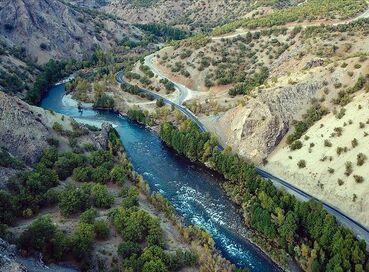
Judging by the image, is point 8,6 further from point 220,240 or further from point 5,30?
point 220,240

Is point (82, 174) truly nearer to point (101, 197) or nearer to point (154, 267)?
point (101, 197)

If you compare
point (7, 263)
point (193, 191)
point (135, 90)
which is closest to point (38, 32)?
point (135, 90)

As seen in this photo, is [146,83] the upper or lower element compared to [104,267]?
lower

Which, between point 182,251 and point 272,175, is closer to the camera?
point 182,251

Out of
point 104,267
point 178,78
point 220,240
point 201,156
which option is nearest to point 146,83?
point 178,78

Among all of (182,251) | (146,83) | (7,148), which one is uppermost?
(7,148)

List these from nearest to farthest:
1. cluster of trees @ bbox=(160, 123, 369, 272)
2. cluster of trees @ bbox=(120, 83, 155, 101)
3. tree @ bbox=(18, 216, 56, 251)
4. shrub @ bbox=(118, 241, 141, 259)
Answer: tree @ bbox=(18, 216, 56, 251) < cluster of trees @ bbox=(160, 123, 369, 272) < shrub @ bbox=(118, 241, 141, 259) < cluster of trees @ bbox=(120, 83, 155, 101)

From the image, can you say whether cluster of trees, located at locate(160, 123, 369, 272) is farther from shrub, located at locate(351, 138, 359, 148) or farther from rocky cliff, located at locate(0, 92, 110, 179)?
rocky cliff, located at locate(0, 92, 110, 179)

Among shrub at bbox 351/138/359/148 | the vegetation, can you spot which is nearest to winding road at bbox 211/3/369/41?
the vegetation
